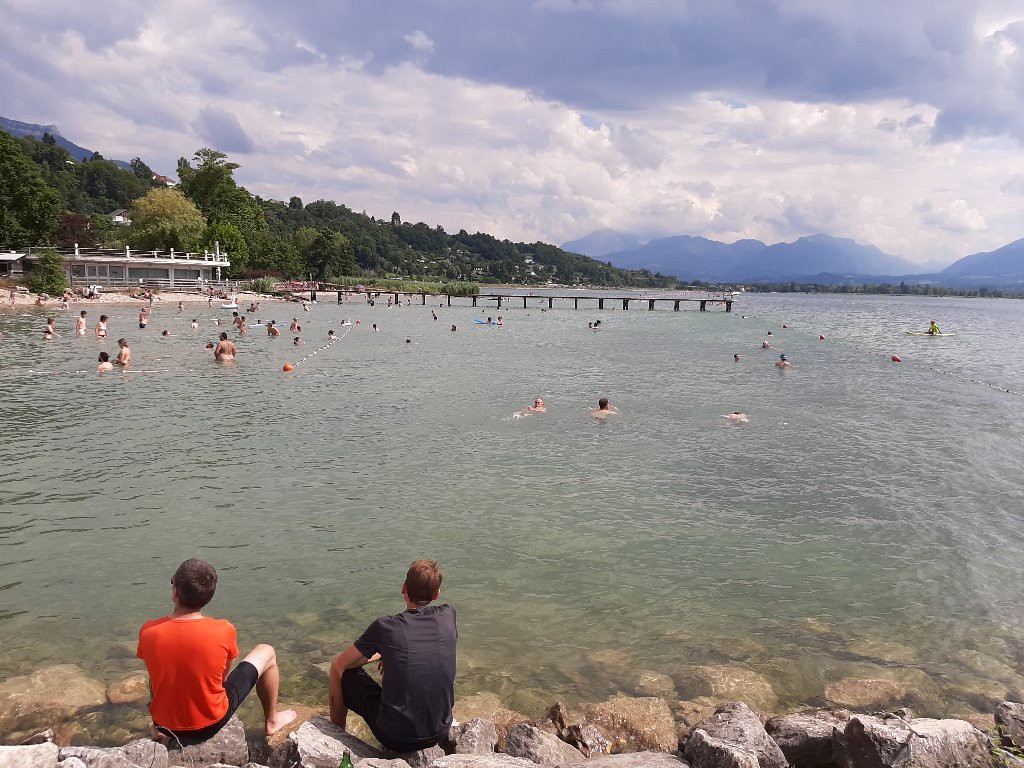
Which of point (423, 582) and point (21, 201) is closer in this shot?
point (423, 582)

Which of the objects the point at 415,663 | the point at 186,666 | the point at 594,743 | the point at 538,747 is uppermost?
the point at 415,663

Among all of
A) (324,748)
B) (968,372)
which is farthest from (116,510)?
(968,372)

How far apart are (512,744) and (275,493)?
1004 cm

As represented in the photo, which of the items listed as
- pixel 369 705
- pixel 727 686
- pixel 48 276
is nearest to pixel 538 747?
pixel 369 705

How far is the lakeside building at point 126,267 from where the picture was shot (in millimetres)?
75562

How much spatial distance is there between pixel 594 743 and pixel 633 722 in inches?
28.4

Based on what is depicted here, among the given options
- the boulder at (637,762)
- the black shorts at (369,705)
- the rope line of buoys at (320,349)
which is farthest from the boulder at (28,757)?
the rope line of buoys at (320,349)

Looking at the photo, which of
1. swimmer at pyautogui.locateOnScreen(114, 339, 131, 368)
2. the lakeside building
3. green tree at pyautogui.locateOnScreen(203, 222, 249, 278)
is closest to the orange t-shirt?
swimmer at pyautogui.locateOnScreen(114, 339, 131, 368)

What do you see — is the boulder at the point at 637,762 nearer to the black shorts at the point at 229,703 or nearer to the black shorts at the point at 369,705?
the black shorts at the point at 369,705

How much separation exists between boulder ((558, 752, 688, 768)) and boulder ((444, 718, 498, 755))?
0.70 meters

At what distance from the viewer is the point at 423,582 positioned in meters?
5.33

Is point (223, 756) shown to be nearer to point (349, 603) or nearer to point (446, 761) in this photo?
point (446, 761)

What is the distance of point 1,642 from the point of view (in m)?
8.46

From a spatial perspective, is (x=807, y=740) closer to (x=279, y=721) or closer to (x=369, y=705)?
(x=369, y=705)
